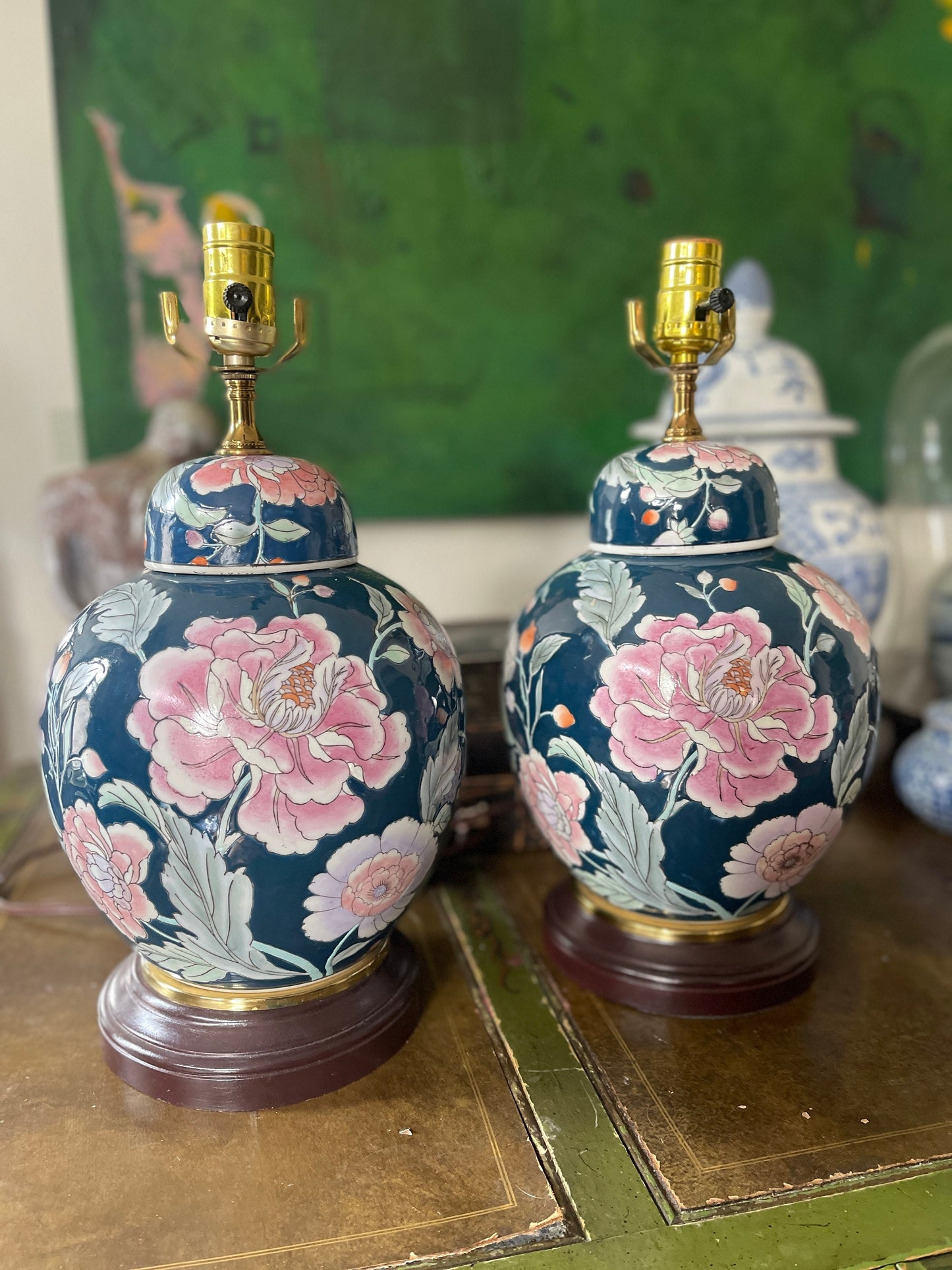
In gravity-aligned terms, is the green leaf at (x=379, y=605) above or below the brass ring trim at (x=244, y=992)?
above

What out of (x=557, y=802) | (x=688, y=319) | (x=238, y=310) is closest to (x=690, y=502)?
(x=688, y=319)

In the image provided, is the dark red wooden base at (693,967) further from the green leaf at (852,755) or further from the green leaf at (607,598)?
the green leaf at (607,598)

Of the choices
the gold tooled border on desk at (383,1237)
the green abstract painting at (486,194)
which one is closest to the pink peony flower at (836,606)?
the gold tooled border on desk at (383,1237)

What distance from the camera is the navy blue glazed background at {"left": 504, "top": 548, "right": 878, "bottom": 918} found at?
2.15ft

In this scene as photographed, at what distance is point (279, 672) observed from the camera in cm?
57

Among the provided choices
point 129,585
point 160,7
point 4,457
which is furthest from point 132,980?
point 160,7

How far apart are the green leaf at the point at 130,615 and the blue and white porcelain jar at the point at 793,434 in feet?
2.47

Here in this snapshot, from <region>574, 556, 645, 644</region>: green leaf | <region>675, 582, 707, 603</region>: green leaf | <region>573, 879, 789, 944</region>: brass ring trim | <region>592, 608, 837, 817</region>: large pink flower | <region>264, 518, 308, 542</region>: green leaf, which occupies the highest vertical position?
<region>264, 518, 308, 542</region>: green leaf

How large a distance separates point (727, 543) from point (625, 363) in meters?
0.70

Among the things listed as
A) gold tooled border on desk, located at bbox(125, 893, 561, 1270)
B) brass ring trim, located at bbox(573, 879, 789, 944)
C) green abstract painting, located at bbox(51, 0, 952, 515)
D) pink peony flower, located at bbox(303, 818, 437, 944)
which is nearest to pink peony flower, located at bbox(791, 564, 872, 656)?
brass ring trim, located at bbox(573, 879, 789, 944)

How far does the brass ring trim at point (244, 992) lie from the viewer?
64cm

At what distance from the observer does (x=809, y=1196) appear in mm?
548

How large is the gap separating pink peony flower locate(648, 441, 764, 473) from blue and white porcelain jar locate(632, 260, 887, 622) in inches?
16.4

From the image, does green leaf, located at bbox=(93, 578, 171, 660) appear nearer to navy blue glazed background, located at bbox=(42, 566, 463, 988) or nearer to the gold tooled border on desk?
navy blue glazed background, located at bbox=(42, 566, 463, 988)
